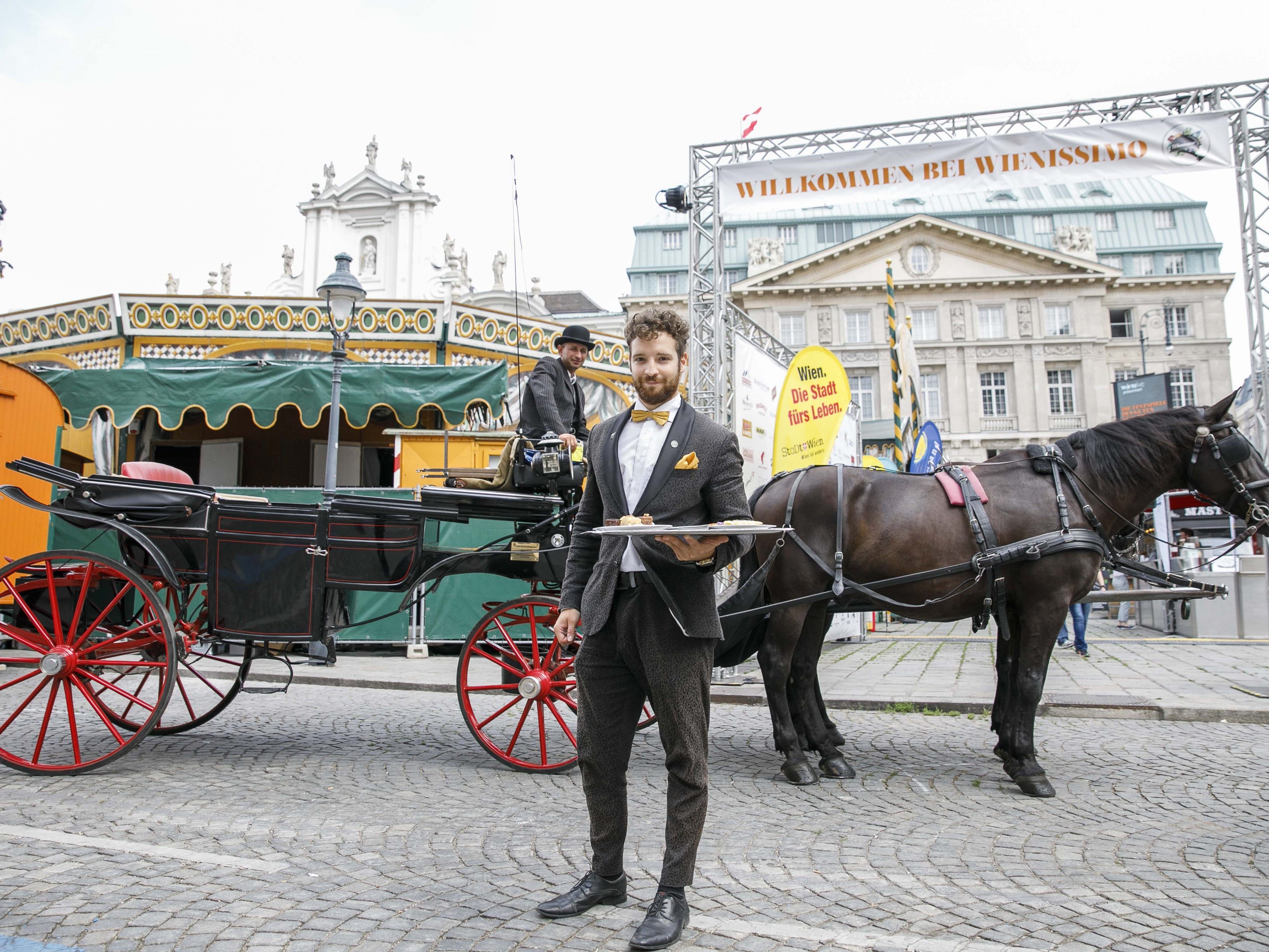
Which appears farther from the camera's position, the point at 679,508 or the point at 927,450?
the point at 927,450

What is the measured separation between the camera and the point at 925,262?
4600 centimetres

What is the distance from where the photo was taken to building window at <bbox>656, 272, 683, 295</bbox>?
48.8 metres

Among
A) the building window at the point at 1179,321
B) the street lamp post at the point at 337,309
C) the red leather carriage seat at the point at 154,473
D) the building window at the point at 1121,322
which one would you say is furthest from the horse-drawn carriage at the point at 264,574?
the building window at the point at 1179,321

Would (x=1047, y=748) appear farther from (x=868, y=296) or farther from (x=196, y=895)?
(x=868, y=296)

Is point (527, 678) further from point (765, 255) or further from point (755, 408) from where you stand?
point (765, 255)

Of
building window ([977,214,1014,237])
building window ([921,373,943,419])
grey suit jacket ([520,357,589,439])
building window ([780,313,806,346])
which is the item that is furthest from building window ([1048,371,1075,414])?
grey suit jacket ([520,357,589,439])

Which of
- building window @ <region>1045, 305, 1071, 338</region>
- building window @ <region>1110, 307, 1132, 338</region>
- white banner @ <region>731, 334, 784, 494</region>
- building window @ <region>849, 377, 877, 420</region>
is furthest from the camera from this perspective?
building window @ <region>849, 377, 877, 420</region>

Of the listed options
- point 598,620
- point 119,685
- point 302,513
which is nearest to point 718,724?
point 302,513

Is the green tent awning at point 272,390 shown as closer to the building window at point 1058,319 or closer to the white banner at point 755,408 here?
the white banner at point 755,408

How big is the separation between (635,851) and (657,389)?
6.15 feet

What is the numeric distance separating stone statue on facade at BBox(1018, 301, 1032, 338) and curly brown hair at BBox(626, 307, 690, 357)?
46730 mm

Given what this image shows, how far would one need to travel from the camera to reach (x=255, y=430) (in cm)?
1600

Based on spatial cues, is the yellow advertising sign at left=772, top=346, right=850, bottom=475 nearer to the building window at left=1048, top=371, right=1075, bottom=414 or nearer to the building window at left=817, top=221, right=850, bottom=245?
the building window at left=1048, top=371, right=1075, bottom=414

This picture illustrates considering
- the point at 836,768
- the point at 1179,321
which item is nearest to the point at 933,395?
the point at 1179,321
